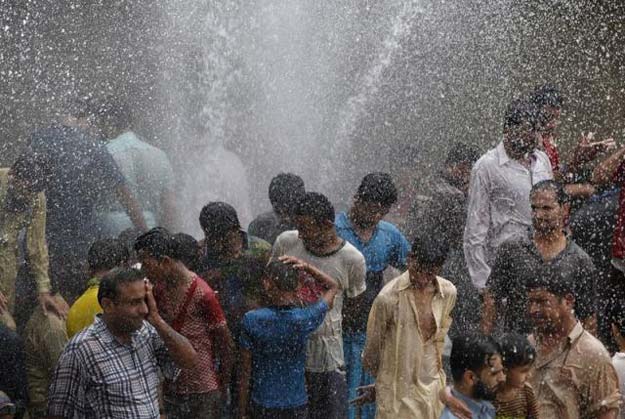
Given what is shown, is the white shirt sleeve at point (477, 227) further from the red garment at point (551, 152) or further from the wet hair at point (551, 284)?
the wet hair at point (551, 284)

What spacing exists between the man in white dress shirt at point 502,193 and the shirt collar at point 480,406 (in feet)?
8.03

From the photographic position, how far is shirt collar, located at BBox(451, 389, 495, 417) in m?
4.73

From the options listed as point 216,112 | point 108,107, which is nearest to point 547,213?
point 108,107

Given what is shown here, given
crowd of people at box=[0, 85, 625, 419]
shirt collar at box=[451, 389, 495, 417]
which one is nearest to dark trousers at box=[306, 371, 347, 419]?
crowd of people at box=[0, 85, 625, 419]

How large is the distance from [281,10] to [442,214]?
4.24m

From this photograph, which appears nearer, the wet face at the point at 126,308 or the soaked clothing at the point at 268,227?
the wet face at the point at 126,308

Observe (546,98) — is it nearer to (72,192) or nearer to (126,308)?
(72,192)

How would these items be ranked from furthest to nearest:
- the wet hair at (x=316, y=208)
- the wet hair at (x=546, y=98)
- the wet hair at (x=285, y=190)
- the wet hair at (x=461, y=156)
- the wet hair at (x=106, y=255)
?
the wet hair at (x=461, y=156) < the wet hair at (x=546, y=98) < the wet hair at (x=285, y=190) < the wet hair at (x=316, y=208) < the wet hair at (x=106, y=255)

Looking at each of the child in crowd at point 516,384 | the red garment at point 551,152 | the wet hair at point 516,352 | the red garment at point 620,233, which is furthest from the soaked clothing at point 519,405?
the red garment at point 551,152

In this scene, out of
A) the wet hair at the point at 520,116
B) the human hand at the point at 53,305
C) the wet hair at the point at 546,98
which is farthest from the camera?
the wet hair at the point at 546,98

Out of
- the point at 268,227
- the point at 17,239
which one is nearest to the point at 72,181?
the point at 17,239

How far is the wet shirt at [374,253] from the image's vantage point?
23.0 feet

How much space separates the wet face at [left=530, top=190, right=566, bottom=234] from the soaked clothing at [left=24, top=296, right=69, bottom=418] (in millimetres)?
2578

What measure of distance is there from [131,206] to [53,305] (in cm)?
101
